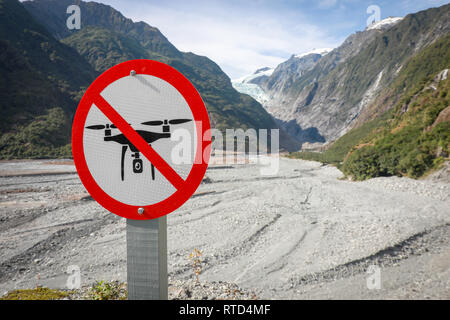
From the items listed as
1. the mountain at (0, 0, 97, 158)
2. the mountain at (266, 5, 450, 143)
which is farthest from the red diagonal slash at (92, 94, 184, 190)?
the mountain at (266, 5, 450, 143)

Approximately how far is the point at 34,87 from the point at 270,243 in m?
51.7

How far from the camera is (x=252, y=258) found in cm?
525

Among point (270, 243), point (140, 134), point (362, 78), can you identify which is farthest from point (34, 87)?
point (362, 78)

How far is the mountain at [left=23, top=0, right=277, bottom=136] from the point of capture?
8031 centimetres

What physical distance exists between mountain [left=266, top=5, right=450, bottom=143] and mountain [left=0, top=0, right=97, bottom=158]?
2617 inches

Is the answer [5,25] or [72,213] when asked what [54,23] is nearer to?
[5,25]

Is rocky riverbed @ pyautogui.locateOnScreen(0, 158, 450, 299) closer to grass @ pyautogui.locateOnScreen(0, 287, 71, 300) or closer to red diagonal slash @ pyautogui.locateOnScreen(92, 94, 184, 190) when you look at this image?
grass @ pyautogui.locateOnScreen(0, 287, 71, 300)

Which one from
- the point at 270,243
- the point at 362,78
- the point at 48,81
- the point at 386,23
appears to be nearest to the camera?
the point at 270,243

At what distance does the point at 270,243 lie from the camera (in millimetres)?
6117

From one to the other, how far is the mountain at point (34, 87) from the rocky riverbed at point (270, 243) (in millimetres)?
25683

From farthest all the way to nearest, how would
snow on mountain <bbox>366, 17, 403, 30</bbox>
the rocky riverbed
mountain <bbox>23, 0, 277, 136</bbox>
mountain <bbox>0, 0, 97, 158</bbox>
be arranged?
1. snow on mountain <bbox>366, 17, 403, 30</bbox>
2. mountain <bbox>23, 0, 277, 136</bbox>
3. mountain <bbox>0, 0, 97, 158</bbox>
4. the rocky riverbed

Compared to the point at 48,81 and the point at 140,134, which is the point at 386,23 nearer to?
the point at 48,81

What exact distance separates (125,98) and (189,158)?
593mm
